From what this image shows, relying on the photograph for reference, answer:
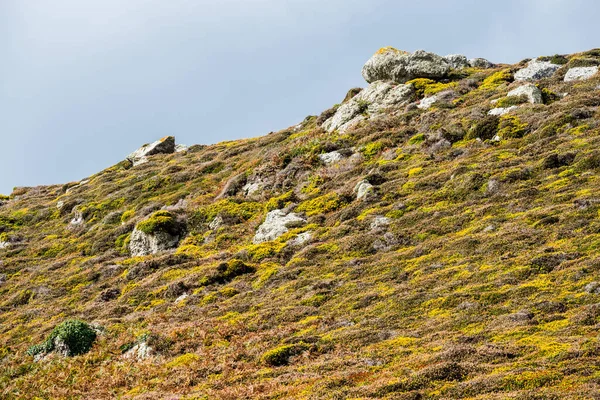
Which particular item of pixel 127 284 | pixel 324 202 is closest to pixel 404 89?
pixel 324 202

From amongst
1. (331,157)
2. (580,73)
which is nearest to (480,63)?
(580,73)

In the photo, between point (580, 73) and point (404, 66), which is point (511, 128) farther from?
point (404, 66)

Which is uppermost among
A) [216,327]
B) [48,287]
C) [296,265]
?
[48,287]

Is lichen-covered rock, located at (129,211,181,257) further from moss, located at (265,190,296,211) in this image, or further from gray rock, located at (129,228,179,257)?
moss, located at (265,190,296,211)

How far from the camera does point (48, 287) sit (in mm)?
37469

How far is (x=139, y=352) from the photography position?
20859 millimetres

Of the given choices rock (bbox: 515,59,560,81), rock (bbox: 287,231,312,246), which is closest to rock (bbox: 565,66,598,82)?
rock (bbox: 515,59,560,81)

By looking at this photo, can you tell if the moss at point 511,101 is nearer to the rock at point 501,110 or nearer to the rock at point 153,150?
the rock at point 501,110

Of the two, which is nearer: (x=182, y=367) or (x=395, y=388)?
(x=395, y=388)

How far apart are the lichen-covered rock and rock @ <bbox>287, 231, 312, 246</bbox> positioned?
13.2m

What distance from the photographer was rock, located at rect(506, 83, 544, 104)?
37.1 meters

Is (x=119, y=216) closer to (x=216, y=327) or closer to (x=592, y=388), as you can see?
(x=216, y=327)

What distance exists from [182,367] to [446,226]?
14307mm

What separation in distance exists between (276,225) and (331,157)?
495 inches
